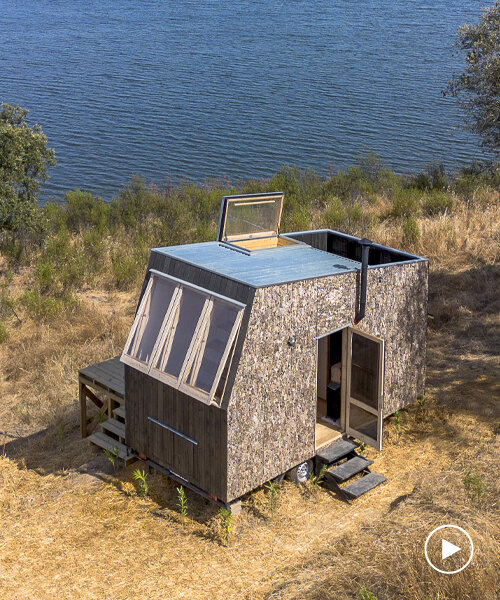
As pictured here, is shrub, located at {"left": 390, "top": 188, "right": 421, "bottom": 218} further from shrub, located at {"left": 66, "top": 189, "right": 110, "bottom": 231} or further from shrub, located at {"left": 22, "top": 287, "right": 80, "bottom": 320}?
shrub, located at {"left": 22, "top": 287, "right": 80, "bottom": 320}

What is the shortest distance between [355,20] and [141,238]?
41.6 m

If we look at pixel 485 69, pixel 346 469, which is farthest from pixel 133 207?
pixel 346 469

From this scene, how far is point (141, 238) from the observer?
1923cm

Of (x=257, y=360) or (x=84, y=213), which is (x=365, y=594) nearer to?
(x=257, y=360)

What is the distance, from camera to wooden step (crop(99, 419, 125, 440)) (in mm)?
9789

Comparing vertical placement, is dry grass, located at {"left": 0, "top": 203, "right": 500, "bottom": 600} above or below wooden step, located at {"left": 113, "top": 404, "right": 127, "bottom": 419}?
below

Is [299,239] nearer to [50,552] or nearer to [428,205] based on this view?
[50,552]

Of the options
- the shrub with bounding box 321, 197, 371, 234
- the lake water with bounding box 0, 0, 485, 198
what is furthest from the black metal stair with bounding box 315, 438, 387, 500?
the lake water with bounding box 0, 0, 485, 198

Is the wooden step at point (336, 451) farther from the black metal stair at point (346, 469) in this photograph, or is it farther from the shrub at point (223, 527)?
the shrub at point (223, 527)

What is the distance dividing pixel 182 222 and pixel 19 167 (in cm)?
471

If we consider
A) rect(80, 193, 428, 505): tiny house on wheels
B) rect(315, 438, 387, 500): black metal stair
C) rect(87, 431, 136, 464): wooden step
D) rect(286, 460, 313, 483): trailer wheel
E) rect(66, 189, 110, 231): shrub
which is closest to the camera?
rect(80, 193, 428, 505): tiny house on wheels

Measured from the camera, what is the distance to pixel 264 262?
9.12 m

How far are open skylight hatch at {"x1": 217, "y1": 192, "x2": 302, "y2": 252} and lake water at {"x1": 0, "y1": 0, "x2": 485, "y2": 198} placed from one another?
56.3ft

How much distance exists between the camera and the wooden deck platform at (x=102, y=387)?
10.0 meters
